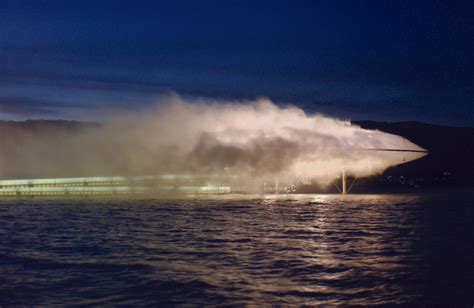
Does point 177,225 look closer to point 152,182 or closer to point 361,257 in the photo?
point 361,257

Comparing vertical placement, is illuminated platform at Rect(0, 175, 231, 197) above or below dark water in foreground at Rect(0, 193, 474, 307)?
above

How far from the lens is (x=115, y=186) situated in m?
152

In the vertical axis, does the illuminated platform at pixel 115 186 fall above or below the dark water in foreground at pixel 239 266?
above

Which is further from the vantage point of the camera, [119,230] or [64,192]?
[64,192]

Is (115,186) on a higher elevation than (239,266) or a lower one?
higher

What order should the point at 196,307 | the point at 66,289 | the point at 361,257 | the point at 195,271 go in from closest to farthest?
1. the point at 196,307
2. the point at 66,289
3. the point at 195,271
4. the point at 361,257

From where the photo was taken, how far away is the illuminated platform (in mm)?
148625

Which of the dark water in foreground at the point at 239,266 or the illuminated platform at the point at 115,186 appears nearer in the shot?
the dark water in foreground at the point at 239,266

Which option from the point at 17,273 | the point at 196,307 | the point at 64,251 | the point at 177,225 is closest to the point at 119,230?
the point at 177,225

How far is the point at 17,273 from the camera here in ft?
74.7

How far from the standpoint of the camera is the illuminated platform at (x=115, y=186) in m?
149

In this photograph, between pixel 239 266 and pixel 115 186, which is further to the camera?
pixel 115 186

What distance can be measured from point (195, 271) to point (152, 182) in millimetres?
129245

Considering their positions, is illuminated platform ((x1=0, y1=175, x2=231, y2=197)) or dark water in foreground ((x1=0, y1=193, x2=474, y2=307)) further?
illuminated platform ((x1=0, y1=175, x2=231, y2=197))
